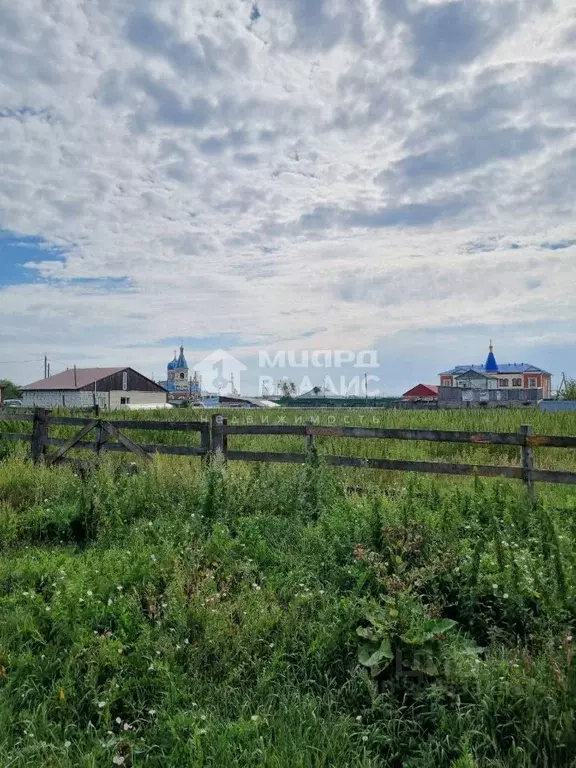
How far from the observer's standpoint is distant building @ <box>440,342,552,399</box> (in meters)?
68.8

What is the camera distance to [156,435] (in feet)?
56.3

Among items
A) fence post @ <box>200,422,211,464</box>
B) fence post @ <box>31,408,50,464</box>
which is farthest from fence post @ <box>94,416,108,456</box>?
fence post @ <box>200,422,211,464</box>

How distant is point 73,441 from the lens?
30.6 ft

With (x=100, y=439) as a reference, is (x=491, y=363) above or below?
above

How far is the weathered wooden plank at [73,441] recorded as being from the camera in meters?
9.23

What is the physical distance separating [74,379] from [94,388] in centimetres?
657

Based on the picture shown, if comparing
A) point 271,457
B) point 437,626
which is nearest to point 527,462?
point 271,457

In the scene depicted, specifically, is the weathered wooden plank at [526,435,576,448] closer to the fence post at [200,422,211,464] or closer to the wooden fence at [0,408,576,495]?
the wooden fence at [0,408,576,495]

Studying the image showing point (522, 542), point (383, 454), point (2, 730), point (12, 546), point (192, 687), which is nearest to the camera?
point (2, 730)

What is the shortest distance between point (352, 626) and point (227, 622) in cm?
80

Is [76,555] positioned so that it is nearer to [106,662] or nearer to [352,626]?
[106,662]

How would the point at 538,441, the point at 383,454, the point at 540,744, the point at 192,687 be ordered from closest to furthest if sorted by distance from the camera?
the point at 540,744, the point at 192,687, the point at 538,441, the point at 383,454

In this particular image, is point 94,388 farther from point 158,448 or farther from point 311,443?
point 311,443

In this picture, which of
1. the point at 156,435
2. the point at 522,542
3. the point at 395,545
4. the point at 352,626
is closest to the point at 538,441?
the point at 522,542
